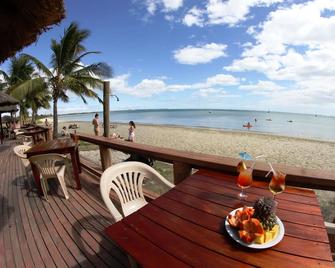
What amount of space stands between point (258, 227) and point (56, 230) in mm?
2130

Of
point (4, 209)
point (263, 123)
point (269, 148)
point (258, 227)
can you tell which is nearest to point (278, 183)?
point (258, 227)

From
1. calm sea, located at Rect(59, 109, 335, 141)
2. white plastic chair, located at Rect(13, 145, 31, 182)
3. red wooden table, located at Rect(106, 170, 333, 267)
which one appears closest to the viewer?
red wooden table, located at Rect(106, 170, 333, 267)

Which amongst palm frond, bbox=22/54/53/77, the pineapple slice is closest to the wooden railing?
the pineapple slice

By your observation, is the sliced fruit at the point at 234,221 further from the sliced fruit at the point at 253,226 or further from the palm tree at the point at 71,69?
the palm tree at the point at 71,69

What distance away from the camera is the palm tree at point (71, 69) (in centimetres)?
1004

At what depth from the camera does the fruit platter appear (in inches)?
36.8

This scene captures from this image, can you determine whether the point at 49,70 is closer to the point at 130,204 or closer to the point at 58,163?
the point at 58,163

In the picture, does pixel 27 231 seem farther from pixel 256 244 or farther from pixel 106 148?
pixel 256 244

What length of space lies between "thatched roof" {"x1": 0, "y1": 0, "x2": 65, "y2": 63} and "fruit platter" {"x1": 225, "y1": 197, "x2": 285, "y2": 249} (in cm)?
242

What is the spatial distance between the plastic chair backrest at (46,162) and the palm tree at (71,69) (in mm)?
7333

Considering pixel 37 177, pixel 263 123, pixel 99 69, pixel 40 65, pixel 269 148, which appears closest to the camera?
pixel 37 177

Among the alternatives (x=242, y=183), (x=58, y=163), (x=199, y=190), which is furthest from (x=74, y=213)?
(x=242, y=183)

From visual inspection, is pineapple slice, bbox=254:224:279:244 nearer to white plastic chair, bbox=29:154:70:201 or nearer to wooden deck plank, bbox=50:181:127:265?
wooden deck plank, bbox=50:181:127:265

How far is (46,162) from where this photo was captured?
2.99 meters
